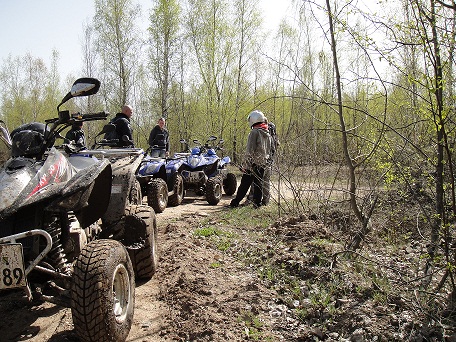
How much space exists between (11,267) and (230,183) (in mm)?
8932

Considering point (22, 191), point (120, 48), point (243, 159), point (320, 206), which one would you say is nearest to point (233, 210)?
point (243, 159)

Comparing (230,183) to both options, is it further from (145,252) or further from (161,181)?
(145,252)

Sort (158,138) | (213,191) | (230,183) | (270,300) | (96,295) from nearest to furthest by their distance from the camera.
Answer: (96,295)
(270,300)
(213,191)
(158,138)
(230,183)

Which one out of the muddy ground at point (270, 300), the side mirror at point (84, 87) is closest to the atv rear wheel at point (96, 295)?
the muddy ground at point (270, 300)

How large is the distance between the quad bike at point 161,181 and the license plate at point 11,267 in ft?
17.0

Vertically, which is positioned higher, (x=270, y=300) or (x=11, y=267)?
(x=11, y=267)

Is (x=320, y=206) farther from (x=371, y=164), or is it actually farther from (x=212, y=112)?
(x=212, y=112)

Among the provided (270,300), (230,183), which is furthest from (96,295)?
(230,183)

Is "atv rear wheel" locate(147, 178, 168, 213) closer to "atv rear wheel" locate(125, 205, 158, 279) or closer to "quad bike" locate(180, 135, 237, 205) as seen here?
"quad bike" locate(180, 135, 237, 205)

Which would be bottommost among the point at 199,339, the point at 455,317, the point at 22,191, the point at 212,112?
the point at 199,339

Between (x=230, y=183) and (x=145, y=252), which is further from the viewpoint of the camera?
(x=230, y=183)

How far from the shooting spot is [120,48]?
24312 mm

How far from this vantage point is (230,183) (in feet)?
35.8

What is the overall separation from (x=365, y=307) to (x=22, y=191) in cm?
242
